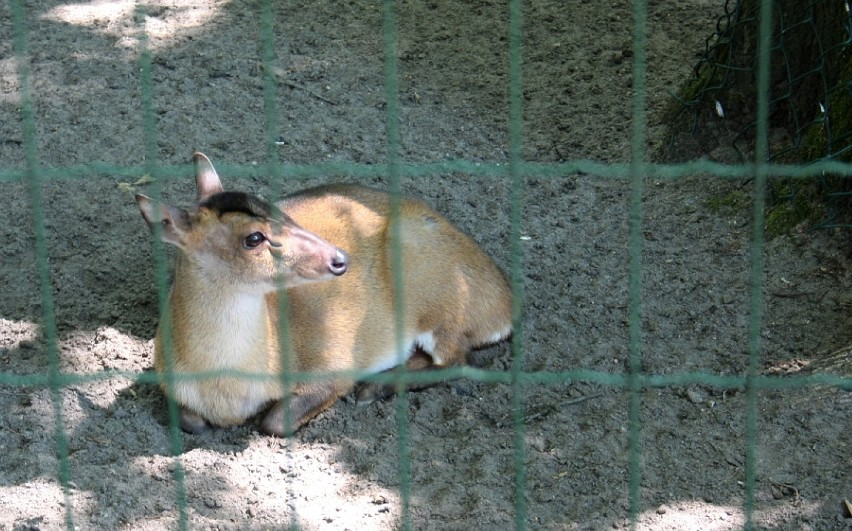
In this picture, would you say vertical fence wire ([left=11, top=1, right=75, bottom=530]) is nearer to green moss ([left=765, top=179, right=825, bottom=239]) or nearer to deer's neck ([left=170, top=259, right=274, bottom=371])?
deer's neck ([left=170, top=259, right=274, bottom=371])

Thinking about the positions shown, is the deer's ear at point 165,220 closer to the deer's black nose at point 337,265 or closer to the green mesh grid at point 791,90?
the deer's black nose at point 337,265

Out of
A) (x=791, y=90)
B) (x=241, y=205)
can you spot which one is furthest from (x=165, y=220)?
(x=791, y=90)

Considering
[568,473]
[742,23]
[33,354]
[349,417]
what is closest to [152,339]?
[33,354]

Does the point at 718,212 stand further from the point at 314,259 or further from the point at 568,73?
the point at 314,259

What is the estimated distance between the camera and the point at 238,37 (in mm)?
7488

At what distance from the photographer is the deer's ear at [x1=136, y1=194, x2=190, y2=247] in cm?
403

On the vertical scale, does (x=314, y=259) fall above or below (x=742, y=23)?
below

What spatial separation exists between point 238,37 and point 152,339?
117 inches

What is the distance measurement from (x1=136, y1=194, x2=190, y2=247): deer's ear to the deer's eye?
0.21 m

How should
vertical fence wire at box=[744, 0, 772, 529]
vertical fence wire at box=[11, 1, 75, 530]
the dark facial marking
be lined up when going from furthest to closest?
the dark facial marking
vertical fence wire at box=[11, 1, 75, 530]
vertical fence wire at box=[744, 0, 772, 529]


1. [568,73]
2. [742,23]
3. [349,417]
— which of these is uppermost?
[742,23]

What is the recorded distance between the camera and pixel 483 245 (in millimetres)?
5809

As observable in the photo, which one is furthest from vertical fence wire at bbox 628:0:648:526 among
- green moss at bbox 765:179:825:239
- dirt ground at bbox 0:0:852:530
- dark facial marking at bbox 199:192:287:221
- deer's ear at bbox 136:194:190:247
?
deer's ear at bbox 136:194:190:247

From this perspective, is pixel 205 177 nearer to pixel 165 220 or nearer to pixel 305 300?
pixel 165 220
